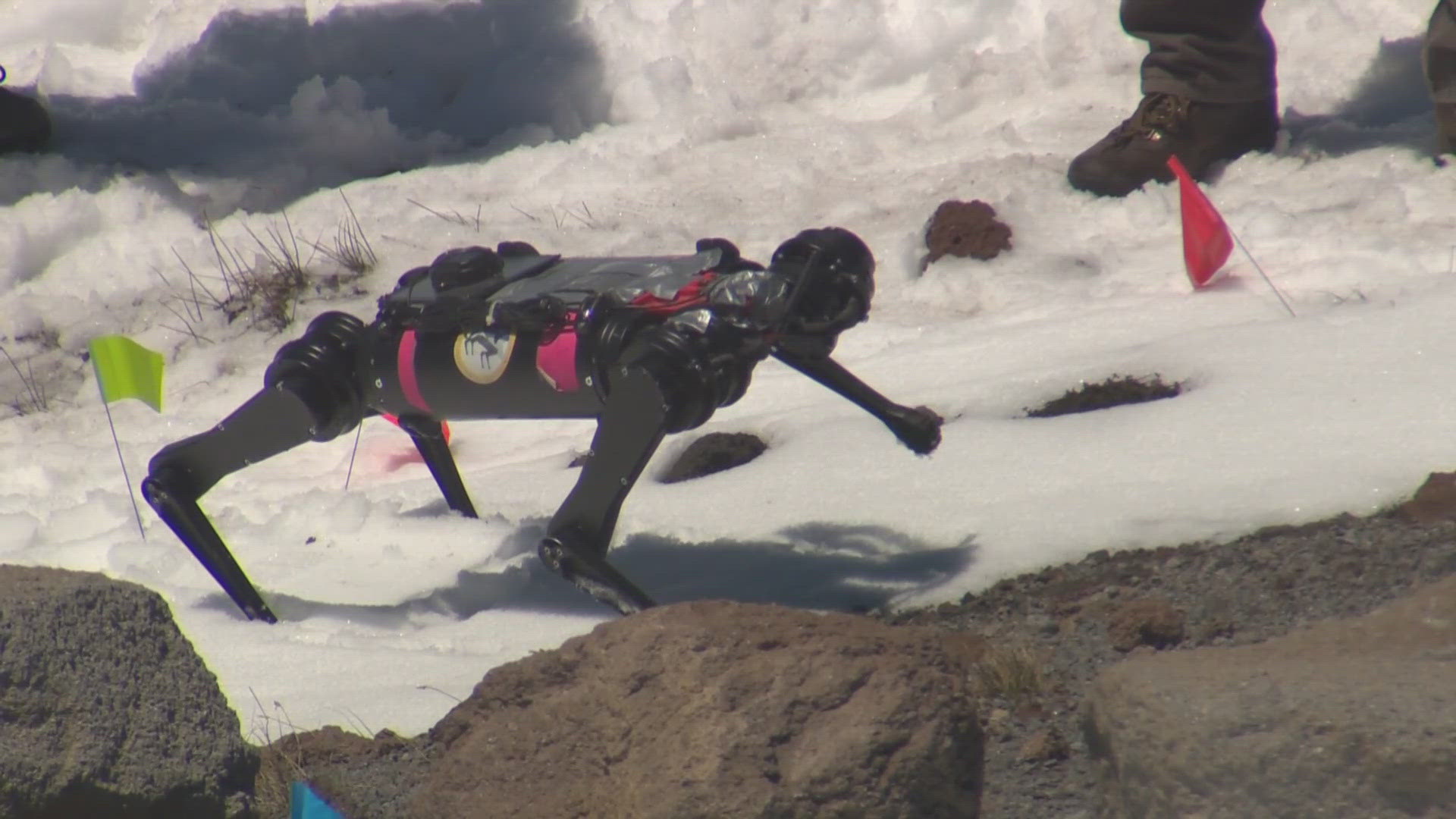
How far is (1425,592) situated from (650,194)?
4.08 m

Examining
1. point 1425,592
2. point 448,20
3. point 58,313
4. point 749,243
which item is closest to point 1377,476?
point 1425,592

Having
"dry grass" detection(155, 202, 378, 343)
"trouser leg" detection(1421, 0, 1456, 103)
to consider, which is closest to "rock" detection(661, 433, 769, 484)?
"dry grass" detection(155, 202, 378, 343)

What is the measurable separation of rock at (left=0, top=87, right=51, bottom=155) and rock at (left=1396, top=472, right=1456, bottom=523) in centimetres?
565

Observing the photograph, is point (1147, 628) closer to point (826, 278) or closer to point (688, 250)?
point (826, 278)

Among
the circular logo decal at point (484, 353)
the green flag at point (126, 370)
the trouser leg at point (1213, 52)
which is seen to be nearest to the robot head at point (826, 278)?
the circular logo decal at point (484, 353)

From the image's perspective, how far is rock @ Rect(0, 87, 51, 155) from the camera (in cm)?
657

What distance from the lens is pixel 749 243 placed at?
209 inches

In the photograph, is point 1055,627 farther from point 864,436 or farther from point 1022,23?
point 1022,23

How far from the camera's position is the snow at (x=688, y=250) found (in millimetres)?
3074

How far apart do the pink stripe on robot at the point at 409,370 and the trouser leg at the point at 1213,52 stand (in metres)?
2.93

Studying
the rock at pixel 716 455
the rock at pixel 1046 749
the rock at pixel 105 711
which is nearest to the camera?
the rock at pixel 105 711

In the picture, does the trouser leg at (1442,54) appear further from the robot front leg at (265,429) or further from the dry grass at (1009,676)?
the robot front leg at (265,429)

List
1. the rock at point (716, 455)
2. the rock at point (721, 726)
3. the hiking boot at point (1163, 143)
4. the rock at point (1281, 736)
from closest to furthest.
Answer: the rock at point (1281, 736)
the rock at point (721, 726)
the rock at point (716, 455)
the hiking boot at point (1163, 143)

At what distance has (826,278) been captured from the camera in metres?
2.85
